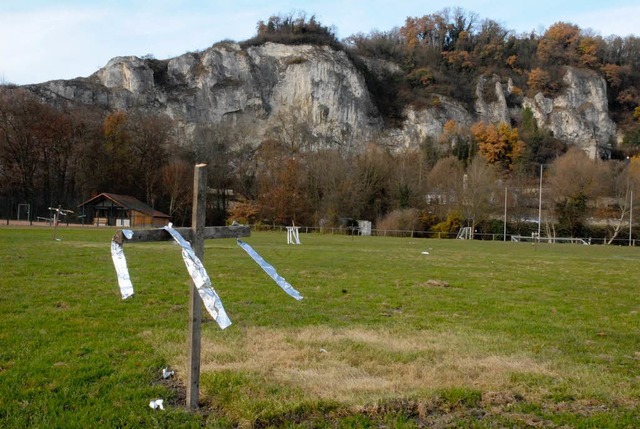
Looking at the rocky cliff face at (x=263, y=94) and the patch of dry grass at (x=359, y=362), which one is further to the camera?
the rocky cliff face at (x=263, y=94)

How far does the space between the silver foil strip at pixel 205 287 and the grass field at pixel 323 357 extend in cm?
99

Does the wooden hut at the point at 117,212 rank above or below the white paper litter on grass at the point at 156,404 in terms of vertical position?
above

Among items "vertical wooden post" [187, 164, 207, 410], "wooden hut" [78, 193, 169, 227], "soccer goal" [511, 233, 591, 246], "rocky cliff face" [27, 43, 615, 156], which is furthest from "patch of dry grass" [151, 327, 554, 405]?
"rocky cliff face" [27, 43, 615, 156]

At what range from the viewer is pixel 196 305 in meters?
4.57

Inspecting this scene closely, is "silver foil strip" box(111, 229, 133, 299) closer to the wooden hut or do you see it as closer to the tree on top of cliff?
A: the wooden hut

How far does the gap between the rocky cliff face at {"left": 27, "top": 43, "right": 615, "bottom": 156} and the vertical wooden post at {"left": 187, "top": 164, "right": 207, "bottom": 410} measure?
4012 inches

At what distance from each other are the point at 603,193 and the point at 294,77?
70.9 m

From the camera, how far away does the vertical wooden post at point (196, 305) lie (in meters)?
4.54

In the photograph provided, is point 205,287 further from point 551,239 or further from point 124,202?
point 124,202

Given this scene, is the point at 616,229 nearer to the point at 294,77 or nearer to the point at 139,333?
the point at 139,333

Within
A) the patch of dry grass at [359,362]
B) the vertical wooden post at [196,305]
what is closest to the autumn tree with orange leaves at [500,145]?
the patch of dry grass at [359,362]

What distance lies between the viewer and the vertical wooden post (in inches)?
179

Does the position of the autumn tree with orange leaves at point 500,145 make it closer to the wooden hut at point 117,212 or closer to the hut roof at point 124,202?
the hut roof at point 124,202

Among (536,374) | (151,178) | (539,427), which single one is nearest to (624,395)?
(536,374)
